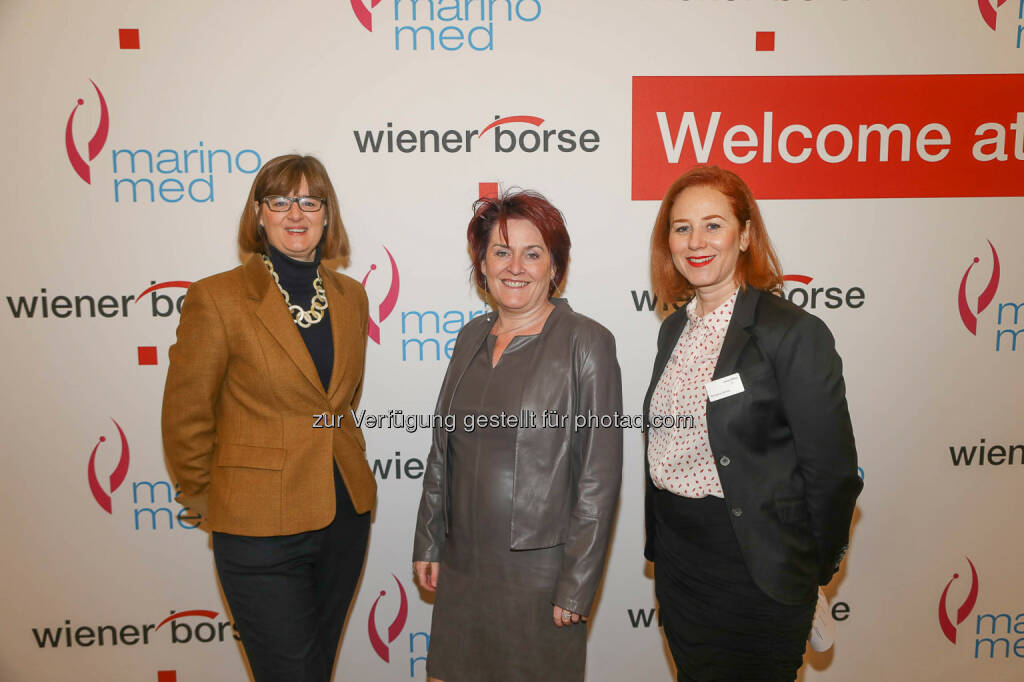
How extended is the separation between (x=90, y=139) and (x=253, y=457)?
1811mm

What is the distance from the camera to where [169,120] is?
8.41ft

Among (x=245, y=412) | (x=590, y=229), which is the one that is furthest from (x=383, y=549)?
(x=590, y=229)

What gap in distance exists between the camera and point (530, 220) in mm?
1865

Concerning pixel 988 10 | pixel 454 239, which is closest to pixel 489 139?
pixel 454 239

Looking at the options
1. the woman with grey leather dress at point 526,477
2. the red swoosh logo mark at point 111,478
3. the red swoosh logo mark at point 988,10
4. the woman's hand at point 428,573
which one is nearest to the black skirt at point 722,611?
the woman with grey leather dress at point 526,477

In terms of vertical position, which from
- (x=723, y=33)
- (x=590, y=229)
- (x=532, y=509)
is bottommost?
(x=532, y=509)

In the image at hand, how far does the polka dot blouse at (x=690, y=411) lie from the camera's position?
1.66 meters

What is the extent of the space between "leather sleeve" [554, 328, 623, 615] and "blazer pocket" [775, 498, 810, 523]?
0.44 meters

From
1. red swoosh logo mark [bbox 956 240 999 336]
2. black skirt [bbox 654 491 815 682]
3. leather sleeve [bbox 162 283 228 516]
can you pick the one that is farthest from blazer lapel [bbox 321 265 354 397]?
red swoosh logo mark [bbox 956 240 999 336]

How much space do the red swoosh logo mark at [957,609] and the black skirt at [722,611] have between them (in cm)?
176

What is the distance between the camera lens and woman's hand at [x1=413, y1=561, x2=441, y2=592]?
2002 mm

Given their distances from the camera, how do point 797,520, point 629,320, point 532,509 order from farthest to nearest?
point 629,320 → point 532,509 → point 797,520

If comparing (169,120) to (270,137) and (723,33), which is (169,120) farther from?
(723,33)

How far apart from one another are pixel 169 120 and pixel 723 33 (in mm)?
2501
